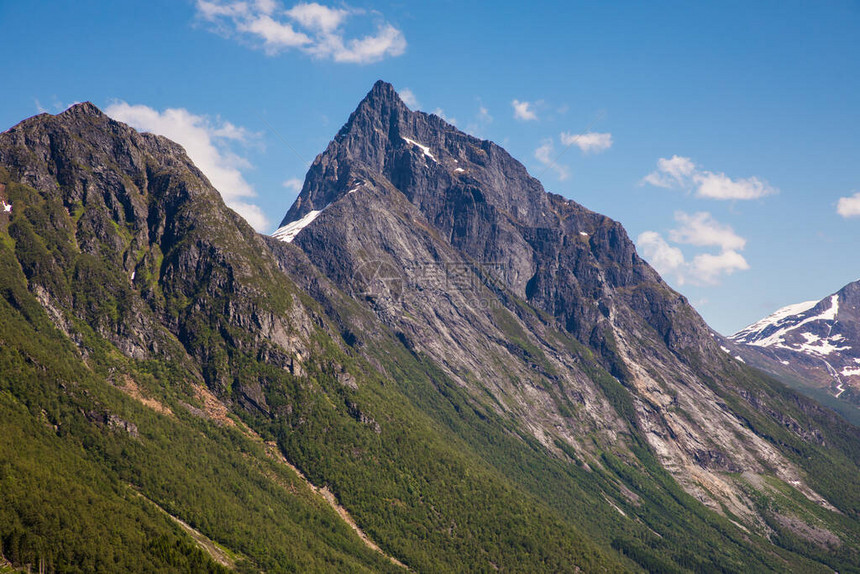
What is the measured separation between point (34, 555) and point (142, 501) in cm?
4058

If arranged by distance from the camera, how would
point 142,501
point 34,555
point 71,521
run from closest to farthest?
point 34,555, point 71,521, point 142,501

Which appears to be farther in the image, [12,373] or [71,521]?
[12,373]

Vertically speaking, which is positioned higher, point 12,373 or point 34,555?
point 12,373

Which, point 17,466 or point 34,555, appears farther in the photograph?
point 17,466

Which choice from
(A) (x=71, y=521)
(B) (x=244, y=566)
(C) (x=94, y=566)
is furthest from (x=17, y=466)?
(B) (x=244, y=566)

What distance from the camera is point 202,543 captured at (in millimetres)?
192625

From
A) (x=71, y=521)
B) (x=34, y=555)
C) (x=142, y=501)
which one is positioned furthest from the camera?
(x=142, y=501)

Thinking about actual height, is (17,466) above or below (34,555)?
above

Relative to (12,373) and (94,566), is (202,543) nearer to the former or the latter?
(94,566)

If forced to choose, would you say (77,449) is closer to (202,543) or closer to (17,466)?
(17,466)

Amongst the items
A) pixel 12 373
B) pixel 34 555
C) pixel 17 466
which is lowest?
pixel 34 555

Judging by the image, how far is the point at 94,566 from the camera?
159375 millimetres

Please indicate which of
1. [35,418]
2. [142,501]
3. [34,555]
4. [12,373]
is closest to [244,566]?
[142,501]

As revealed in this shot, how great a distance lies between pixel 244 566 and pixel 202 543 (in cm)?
1410
